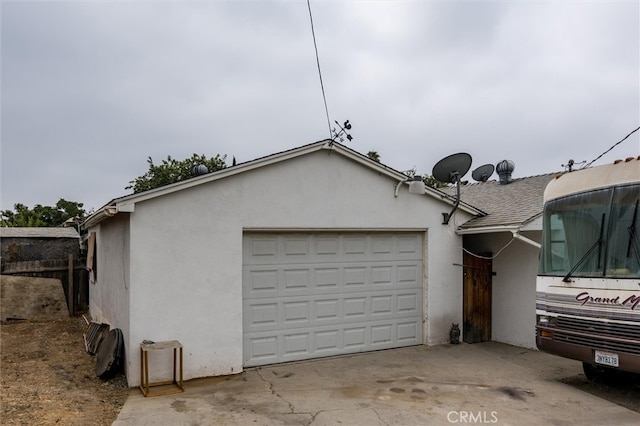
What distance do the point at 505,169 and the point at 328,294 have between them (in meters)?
6.55

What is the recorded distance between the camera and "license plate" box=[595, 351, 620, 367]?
500cm

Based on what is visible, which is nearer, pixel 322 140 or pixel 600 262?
pixel 600 262

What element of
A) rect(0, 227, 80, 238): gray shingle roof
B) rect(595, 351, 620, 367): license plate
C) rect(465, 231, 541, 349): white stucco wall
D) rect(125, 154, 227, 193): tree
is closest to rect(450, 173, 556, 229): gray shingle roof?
rect(465, 231, 541, 349): white stucco wall

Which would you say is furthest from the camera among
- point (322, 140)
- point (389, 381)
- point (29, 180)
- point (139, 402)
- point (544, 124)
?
point (29, 180)

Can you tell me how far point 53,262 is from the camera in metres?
12.6

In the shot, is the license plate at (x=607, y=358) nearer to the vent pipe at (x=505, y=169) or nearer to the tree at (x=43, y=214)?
the vent pipe at (x=505, y=169)

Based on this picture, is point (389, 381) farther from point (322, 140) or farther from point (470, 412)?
point (322, 140)

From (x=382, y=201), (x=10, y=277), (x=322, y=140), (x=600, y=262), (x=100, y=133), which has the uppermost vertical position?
(x=100, y=133)

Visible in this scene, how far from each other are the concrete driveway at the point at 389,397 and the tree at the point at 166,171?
58.9 ft

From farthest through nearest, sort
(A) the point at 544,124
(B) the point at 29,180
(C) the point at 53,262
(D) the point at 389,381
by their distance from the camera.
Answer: (B) the point at 29,180 < (A) the point at 544,124 < (C) the point at 53,262 < (D) the point at 389,381

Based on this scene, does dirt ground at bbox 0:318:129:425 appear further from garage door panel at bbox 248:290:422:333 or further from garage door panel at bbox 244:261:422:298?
garage door panel at bbox 244:261:422:298

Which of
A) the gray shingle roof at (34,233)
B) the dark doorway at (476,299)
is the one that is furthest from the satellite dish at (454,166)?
the gray shingle roof at (34,233)

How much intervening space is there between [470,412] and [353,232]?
3.77 metres

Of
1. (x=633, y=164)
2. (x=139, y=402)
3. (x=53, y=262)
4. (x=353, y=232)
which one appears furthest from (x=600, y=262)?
(x=53, y=262)
